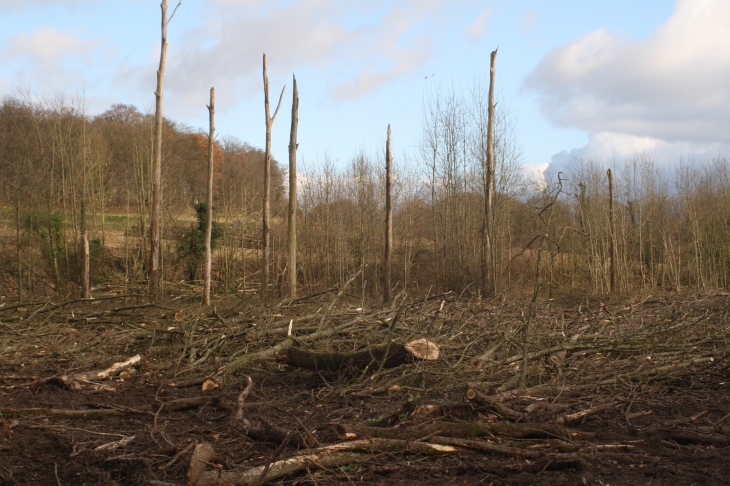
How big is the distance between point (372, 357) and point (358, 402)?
0.79m

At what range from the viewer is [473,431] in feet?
13.8

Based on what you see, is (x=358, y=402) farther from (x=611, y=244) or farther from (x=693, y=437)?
(x=611, y=244)

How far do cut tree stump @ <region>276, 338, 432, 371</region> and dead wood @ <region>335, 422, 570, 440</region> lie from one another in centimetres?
206

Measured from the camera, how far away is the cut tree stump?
6.39m

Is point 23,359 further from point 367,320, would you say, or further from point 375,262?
point 375,262

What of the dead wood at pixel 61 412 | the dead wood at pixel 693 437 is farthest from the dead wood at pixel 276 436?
the dead wood at pixel 693 437

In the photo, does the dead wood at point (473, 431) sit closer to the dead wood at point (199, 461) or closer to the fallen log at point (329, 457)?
Answer: the fallen log at point (329, 457)

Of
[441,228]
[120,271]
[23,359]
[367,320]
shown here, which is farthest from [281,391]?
[441,228]

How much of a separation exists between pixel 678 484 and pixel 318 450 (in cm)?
220

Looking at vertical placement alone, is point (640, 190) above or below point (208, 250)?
above

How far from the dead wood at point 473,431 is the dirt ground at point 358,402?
0.05ft

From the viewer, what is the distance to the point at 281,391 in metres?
6.43

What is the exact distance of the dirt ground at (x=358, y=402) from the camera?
3.84 meters

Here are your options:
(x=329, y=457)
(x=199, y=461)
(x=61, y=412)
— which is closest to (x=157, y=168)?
(x=61, y=412)
